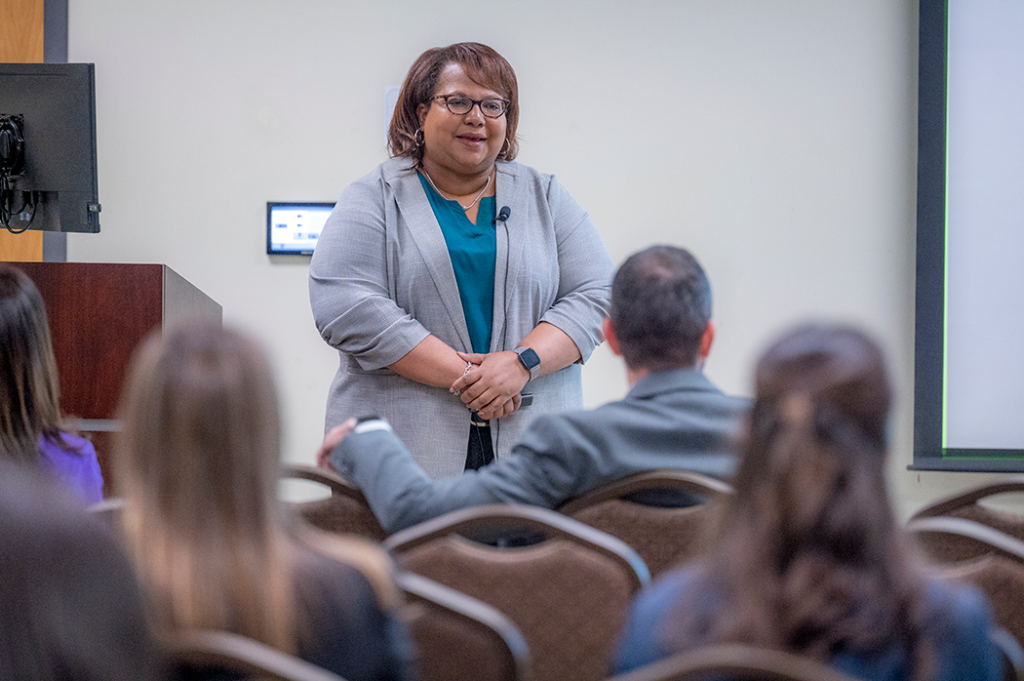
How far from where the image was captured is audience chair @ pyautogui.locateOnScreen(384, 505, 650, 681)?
1071 millimetres

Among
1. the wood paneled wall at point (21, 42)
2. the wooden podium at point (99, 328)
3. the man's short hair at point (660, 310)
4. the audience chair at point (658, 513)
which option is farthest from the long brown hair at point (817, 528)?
the wood paneled wall at point (21, 42)

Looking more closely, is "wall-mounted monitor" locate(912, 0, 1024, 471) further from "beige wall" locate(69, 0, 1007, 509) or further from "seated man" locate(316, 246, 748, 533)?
"seated man" locate(316, 246, 748, 533)

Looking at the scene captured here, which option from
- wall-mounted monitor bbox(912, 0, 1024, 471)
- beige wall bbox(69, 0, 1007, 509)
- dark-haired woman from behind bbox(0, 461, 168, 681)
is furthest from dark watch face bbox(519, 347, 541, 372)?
wall-mounted monitor bbox(912, 0, 1024, 471)

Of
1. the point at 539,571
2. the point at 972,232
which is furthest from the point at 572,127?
the point at 539,571

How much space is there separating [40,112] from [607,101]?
2.03m

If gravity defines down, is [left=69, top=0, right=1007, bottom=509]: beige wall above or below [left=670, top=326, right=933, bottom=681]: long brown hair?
above

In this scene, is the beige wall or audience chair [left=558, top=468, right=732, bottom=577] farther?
the beige wall

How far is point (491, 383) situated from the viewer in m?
2.02

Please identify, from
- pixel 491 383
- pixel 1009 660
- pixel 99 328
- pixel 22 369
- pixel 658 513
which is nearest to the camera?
pixel 1009 660

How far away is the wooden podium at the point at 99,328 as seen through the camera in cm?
246

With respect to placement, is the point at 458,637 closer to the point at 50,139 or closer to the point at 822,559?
the point at 822,559

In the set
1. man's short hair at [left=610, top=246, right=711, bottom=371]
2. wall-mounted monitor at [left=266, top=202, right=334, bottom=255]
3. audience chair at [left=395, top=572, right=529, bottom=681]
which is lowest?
audience chair at [left=395, top=572, right=529, bottom=681]

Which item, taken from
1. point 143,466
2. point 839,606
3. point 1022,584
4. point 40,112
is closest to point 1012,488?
point 1022,584

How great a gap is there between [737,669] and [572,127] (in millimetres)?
3313
